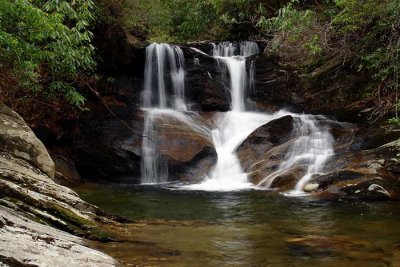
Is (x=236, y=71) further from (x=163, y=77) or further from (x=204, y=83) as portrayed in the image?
(x=163, y=77)

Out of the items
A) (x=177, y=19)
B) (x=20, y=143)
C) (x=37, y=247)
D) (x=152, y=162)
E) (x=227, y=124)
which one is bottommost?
(x=37, y=247)

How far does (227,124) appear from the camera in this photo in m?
16.6

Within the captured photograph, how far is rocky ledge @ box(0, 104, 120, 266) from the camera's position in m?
3.75

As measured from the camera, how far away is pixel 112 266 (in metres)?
4.34

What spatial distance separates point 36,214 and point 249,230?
3.61m

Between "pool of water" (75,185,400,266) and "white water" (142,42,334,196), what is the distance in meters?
1.73

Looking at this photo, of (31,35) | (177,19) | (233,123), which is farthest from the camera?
(177,19)

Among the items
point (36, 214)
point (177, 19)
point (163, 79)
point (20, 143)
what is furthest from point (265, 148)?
point (177, 19)

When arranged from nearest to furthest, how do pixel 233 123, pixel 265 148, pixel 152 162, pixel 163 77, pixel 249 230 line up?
1. pixel 249 230
2. pixel 265 148
3. pixel 152 162
4. pixel 233 123
5. pixel 163 77

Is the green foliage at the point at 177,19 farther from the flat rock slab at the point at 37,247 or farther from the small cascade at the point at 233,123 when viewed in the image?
the flat rock slab at the point at 37,247

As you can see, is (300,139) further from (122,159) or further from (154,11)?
(154,11)

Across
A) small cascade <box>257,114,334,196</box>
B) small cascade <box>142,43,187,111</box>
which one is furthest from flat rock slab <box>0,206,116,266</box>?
small cascade <box>142,43,187,111</box>

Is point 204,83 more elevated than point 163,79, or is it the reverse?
point 163,79

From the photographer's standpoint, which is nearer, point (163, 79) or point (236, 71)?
point (163, 79)
